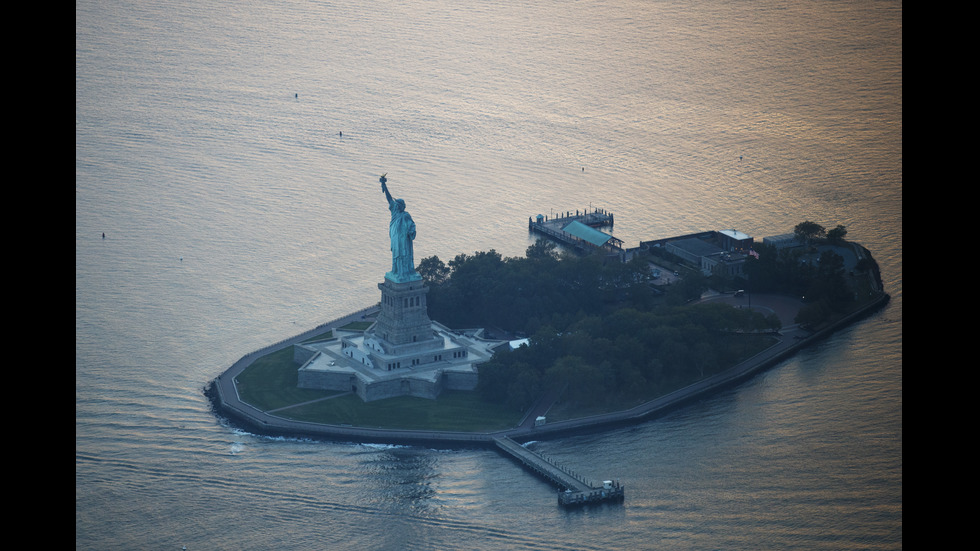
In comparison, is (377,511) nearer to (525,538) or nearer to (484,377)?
(525,538)

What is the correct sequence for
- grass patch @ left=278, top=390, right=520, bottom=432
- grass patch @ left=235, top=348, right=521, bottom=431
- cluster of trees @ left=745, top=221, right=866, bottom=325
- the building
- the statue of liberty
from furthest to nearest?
1. the building
2. cluster of trees @ left=745, top=221, right=866, bottom=325
3. the statue of liberty
4. grass patch @ left=235, top=348, right=521, bottom=431
5. grass patch @ left=278, top=390, right=520, bottom=432

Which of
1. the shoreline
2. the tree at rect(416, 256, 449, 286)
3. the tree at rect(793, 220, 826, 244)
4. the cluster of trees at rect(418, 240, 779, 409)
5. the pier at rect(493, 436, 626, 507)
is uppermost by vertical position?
the tree at rect(793, 220, 826, 244)

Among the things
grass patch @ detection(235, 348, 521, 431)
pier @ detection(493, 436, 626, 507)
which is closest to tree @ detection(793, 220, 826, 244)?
grass patch @ detection(235, 348, 521, 431)

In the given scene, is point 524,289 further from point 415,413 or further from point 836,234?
point 836,234

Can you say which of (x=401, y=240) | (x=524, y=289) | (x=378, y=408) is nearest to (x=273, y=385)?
(x=378, y=408)

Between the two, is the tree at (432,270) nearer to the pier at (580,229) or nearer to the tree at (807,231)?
the pier at (580,229)

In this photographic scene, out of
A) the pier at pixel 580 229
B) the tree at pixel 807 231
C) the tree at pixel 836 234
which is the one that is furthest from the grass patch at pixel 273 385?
the tree at pixel 836 234

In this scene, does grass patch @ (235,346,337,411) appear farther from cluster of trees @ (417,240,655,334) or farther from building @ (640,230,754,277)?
building @ (640,230,754,277)
